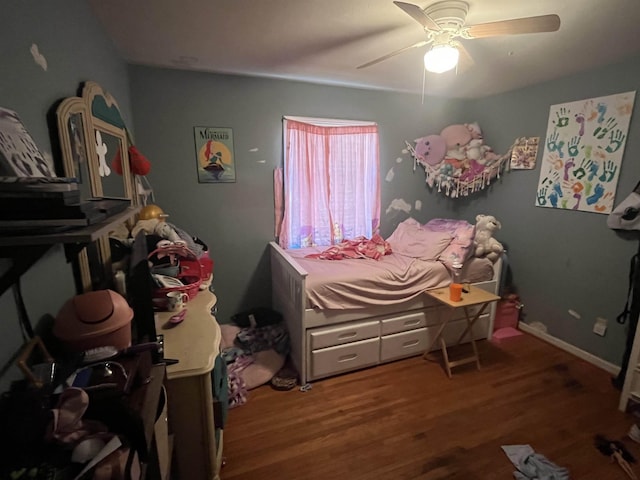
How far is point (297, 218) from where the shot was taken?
312cm

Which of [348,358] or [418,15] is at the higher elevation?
[418,15]

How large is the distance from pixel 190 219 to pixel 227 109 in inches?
40.0

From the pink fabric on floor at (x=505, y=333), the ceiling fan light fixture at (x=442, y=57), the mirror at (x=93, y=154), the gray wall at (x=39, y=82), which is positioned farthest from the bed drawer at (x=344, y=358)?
the ceiling fan light fixture at (x=442, y=57)

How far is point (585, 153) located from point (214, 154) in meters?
3.09

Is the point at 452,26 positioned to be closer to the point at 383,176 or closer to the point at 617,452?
the point at 383,176

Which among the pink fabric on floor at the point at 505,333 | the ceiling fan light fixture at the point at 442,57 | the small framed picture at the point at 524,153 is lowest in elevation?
the pink fabric on floor at the point at 505,333

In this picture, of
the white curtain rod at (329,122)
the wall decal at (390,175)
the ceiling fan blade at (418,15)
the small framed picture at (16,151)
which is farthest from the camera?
the wall decal at (390,175)

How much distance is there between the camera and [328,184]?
123 inches

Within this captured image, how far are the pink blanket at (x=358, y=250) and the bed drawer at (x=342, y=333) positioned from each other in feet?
2.09

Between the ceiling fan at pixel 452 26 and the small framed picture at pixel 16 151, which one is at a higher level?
the ceiling fan at pixel 452 26

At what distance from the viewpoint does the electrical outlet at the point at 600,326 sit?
253 centimetres

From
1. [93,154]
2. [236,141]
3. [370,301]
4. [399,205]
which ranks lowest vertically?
[370,301]

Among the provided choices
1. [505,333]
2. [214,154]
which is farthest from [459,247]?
[214,154]

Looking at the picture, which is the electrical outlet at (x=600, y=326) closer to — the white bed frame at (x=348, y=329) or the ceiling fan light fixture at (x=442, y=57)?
the white bed frame at (x=348, y=329)
